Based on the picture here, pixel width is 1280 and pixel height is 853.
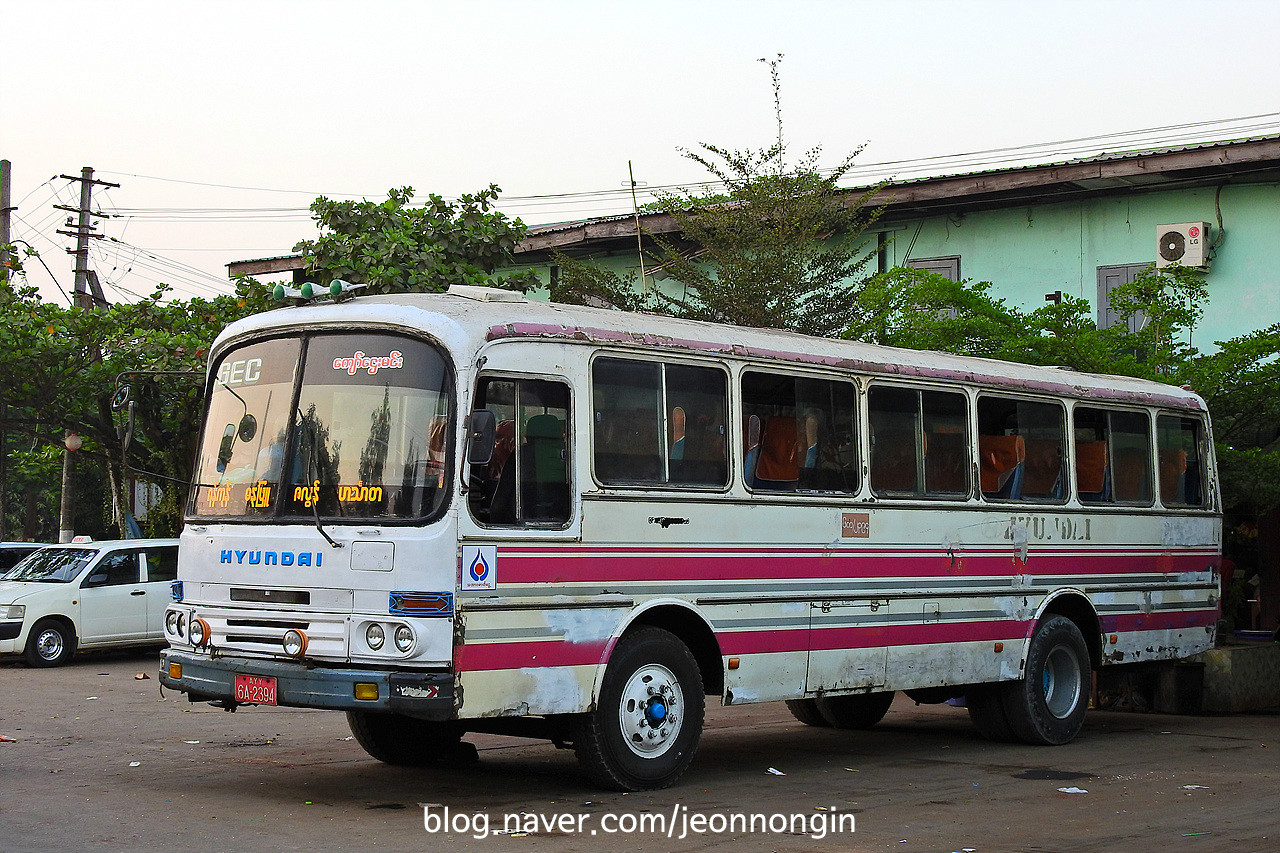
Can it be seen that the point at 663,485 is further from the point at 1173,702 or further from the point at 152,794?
the point at 1173,702

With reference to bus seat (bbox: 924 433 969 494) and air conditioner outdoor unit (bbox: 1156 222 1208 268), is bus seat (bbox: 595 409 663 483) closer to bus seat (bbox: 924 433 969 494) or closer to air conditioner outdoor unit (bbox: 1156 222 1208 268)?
bus seat (bbox: 924 433 969 494)

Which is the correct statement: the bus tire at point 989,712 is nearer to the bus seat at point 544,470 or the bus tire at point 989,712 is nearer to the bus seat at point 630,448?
the bus seat at point 630,448

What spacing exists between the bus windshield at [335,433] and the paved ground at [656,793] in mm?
1750

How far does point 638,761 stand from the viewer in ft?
29.1

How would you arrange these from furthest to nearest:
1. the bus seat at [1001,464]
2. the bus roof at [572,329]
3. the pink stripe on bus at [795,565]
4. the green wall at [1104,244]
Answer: the green wall at [1104,244], the bus seat at [1001,464], the pink stripe on bus at [795,565], the bus roof at [572,329]

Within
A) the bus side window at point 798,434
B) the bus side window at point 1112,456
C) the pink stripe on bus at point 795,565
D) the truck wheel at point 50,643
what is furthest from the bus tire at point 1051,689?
the truck wheel at point 50,643

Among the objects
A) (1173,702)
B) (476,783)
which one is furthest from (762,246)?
(476,783)

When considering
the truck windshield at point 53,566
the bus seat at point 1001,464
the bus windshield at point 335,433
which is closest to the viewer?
the bus windshield at point 335,433

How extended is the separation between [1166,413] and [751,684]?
6.09 m

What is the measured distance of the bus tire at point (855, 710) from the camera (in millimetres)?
13094

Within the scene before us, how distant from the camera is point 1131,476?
13.1m

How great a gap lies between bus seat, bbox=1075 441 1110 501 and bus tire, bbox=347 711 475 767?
5.85 metres

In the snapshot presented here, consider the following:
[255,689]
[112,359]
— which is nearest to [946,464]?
[255,689]

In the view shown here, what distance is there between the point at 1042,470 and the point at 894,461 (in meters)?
2.00
